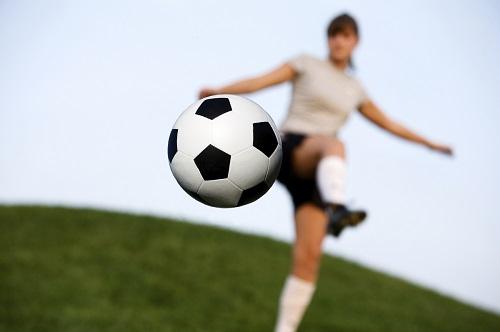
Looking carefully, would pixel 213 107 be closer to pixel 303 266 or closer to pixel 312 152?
pixel 312 152

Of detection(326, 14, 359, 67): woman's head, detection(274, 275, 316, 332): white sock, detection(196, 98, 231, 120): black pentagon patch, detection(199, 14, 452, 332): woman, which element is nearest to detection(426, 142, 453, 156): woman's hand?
detection(199, 14, 452, 332): woman

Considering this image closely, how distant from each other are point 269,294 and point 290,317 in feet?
22.2

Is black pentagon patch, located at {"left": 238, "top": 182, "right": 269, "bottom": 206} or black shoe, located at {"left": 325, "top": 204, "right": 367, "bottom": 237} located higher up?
black pentagon patch, located at {"left": 238, "top": 182, "right": 269, "bottom": 206}

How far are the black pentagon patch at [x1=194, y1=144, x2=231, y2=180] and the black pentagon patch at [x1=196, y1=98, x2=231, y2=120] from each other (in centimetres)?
22

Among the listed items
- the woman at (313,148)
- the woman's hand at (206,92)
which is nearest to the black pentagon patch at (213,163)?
the woman's hand at (206,92)

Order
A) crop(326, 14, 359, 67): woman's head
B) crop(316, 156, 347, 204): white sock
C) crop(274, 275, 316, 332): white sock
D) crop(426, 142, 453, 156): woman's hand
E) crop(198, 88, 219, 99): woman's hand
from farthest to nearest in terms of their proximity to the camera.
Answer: crop(426, 142, 453, 156): woman's hand, crop(326, 14, 359, 67): woman's head, crop(274, 275, 316, 332): white sock, crop(316, 156, 347, 204): white sock, crop(198, 88, 219, 99): woman's hand

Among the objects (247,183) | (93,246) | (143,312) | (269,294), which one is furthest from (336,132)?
(93,246)

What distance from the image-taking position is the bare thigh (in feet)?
13.8

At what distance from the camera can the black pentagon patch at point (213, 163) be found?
10.7 ft

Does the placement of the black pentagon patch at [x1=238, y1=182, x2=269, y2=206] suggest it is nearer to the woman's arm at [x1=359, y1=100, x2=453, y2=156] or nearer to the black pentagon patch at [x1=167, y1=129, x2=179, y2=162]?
the black pentagon patch at [x1=167, y1=129, x2=179, y2=162]

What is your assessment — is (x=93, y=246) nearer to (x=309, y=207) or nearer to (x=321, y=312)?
(x=321, y=312)

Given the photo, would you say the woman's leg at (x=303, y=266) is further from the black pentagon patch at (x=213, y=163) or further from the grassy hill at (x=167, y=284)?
the grassy hill at (x=167, y=284)

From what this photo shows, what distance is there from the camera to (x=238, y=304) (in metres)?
9.70

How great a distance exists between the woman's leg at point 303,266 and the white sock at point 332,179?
0.38m
